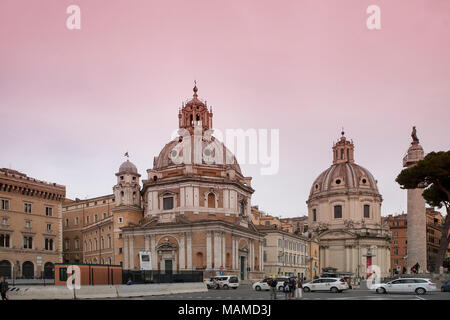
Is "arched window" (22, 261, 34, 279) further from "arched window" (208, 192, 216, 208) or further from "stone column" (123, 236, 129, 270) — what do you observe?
"arched window" (208, 192, 216, 208)

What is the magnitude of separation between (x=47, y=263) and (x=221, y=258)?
23158 millimetres

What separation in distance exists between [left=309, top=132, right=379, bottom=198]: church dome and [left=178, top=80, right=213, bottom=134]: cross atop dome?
133 feet

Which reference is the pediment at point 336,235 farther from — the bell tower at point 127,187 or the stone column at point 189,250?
the stone column at point 189,250

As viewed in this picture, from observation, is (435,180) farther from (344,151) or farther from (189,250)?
(344,151)

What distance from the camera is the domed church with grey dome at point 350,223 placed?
10956 cm

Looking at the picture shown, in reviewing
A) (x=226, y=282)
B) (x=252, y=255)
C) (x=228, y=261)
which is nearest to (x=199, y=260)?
(x=228, y=261)

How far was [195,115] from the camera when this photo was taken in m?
82.2

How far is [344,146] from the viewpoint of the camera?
118312 millimetres

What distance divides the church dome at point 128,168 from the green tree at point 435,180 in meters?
38.0

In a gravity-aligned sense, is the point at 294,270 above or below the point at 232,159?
below

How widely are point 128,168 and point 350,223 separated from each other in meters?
51.3

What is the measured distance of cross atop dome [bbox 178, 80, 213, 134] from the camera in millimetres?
81875

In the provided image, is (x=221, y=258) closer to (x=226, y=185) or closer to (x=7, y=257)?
(x=226, y=185)
